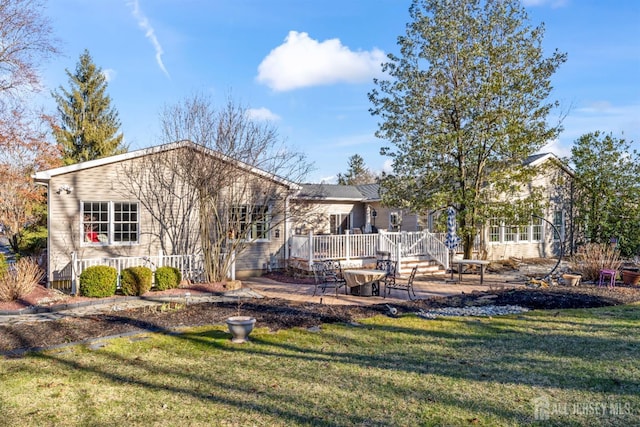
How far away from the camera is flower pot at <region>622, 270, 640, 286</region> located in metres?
12.5

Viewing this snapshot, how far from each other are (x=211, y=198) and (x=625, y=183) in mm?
18200

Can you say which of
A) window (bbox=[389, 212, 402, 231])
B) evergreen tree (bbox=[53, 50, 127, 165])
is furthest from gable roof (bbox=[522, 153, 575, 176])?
evergreen tree (bbox=[53, 50, 127, 165])

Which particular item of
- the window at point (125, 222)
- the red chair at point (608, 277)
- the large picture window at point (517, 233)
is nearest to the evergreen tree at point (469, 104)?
the red chair at point (608, 277)

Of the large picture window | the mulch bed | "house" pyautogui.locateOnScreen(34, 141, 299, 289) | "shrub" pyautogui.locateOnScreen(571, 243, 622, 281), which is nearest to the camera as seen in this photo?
the mulch bed

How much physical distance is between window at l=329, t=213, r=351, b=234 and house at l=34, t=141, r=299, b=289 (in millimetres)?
7625

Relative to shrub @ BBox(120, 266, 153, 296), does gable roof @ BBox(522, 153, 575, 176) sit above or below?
above

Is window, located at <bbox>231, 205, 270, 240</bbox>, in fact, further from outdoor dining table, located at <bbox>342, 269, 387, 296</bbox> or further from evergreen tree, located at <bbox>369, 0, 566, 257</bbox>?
evergreen tree, located at <bbox>369, 0, 566, 257</bbox>

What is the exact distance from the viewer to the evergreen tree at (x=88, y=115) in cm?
2784

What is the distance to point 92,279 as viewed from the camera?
9938 mm

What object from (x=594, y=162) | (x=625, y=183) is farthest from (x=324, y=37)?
(x=625, y=183)

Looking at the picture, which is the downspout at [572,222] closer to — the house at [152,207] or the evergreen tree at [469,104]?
the evergreen tree at [469,104]

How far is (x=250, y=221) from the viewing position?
13.3 metres

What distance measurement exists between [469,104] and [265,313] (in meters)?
10.6

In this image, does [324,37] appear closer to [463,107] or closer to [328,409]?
[463,107]
